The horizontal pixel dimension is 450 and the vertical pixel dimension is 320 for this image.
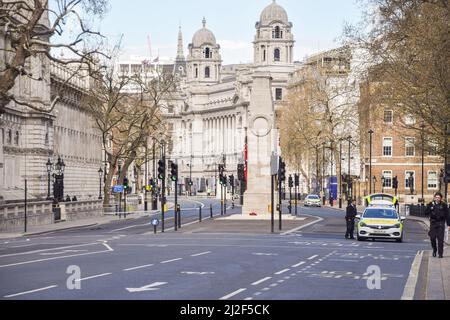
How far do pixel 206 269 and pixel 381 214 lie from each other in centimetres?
1910

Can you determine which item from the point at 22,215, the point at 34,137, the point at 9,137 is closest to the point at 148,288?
the point at 22,215

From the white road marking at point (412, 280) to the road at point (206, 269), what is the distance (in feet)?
0.52

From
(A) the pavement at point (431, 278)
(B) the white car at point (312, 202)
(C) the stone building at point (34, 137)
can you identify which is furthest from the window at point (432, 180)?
(A) the pavement at point (431, 278)

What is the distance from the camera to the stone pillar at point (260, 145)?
77.2 meters

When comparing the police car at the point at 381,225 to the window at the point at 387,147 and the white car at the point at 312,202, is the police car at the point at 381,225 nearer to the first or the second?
the white car at the point at 312,202

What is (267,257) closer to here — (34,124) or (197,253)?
(197,253)

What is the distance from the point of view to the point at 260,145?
77.6 m

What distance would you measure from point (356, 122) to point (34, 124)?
33.9 m

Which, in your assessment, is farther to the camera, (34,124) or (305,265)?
(34,124)

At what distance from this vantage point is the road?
22.1 m

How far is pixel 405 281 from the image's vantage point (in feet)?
85.1

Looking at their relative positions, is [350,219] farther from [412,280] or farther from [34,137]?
[34,137]

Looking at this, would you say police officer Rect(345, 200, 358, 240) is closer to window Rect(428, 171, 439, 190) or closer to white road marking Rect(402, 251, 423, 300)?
white road marking Rect(402, 251, 423, 300)
